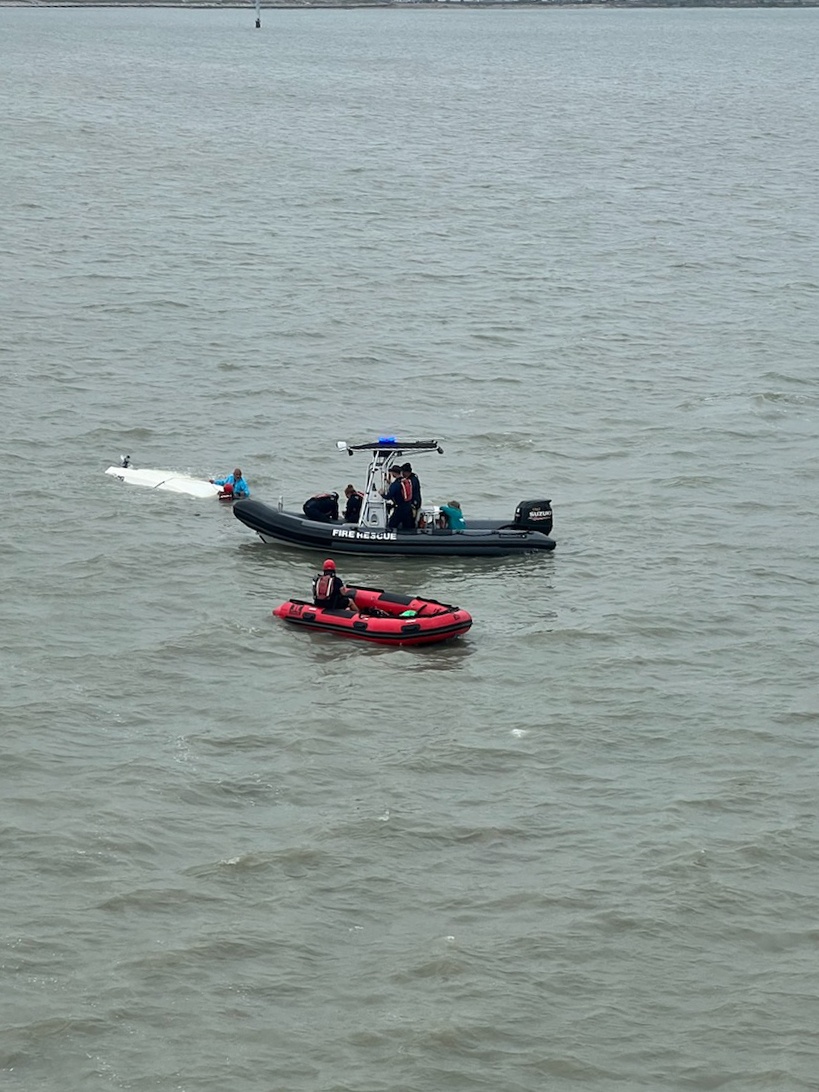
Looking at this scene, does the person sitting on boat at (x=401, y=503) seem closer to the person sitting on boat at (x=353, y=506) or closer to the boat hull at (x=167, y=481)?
the person sitting on boat at (x=353, y=506)

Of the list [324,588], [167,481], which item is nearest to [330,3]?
[167,481]

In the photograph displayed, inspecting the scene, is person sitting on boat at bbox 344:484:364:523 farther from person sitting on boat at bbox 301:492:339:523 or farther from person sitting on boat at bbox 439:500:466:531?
person sitting on boat at bbox 439:500:466:531

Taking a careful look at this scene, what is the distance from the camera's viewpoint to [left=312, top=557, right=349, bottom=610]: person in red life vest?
23500 millimetres

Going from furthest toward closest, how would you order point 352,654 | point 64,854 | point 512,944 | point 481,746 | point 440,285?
point 440,285, point 352,654, point 481,746, point 64,854, point 512,944

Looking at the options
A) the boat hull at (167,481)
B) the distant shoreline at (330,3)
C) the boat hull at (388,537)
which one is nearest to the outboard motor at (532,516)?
the boat hull at (388,537)

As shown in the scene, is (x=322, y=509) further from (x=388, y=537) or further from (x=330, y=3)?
(x=330, y=3)

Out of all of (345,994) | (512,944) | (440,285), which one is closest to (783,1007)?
(512,944)

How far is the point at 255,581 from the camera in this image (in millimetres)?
26109

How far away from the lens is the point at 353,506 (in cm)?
2692

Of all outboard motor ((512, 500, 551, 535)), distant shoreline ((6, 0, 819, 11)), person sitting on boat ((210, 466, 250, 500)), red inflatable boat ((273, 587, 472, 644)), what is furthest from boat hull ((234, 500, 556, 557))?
distant shoreline ((6, 0, 819, 11))

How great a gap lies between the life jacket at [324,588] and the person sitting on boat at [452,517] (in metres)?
3.79

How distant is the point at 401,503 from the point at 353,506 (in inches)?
36.5

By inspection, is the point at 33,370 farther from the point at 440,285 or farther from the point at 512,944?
the point at 512,944

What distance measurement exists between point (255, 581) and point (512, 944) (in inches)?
437
